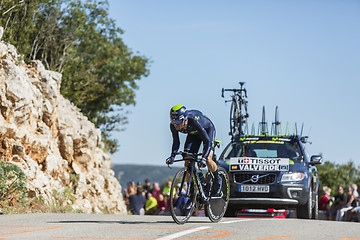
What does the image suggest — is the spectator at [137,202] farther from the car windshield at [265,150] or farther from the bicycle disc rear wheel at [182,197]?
the bicycle disc rear wheel at [182,197]

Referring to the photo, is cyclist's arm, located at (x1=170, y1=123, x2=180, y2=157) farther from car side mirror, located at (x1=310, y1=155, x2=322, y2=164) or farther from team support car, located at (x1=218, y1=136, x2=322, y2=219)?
car side mirror, located at (x1=310, y1=155, x2=322, y2=164)

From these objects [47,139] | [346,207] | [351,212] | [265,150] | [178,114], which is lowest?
[351,212]

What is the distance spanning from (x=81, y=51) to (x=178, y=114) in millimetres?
21325

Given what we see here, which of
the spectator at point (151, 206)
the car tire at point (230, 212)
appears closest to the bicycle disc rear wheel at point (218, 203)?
the car tire at point (230, 212)

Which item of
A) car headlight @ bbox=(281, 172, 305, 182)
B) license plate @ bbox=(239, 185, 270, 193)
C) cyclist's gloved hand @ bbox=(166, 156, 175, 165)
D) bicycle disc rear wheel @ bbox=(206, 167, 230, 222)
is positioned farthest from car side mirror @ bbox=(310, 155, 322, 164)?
cyclist's gloved hand @ bbox=(166, 156, 175, 165)

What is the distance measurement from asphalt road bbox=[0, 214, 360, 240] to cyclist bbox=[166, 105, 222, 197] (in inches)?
44.3

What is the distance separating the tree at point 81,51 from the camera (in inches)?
958

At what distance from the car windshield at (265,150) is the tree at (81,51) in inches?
347

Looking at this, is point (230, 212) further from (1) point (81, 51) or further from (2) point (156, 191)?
(1) point (81, 51)

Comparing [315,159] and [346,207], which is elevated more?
[315,159]

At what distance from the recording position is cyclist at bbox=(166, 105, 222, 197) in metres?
11.0

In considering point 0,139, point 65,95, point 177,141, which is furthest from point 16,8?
point 177,141

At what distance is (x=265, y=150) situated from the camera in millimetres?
16391

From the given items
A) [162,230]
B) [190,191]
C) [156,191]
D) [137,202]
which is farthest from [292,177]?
[156,191]
